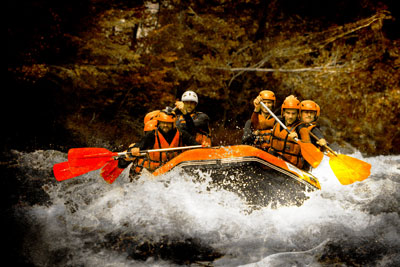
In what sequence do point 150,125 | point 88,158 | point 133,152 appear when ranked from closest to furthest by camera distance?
1. point 133,152
2. point 88,158
3. point 150,125

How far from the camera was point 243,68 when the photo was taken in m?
11.4

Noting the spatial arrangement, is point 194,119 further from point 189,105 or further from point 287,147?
point 287,147

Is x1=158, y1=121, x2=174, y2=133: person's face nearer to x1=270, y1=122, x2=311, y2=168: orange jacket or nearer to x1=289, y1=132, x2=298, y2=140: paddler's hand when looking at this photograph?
x1=270, y1=122, x2=311, y2=168: orange jacket

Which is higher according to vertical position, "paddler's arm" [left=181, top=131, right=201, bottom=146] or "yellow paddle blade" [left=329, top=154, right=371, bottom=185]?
"paddler's arm" [left=181, top=131, right=201, bottom=146]

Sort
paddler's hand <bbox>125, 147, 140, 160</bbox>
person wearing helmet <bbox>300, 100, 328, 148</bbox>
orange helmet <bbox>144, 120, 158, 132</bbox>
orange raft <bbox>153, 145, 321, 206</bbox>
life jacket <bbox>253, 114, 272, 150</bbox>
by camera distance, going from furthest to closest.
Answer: life jacket <bbox>253, 114, 272, 150</bbox> < orange helmet <bbox>144, 120, 158, 132</bbox> < person wearing helmet <bbox>300, 100, 328, 148</bbox> < paddler's hand <bbox>125, 147, 140, 160</bbox> < orange raft <bbox>153, 145, 321, 206</bbox>

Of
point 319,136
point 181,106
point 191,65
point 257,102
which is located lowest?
point 319,136

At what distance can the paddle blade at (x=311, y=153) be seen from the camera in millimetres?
4797

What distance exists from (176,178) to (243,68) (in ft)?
25.0

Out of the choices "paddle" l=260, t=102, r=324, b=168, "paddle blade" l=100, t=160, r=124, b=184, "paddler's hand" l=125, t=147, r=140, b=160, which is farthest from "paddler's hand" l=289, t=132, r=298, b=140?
"paddle blade" l=100, t=160, r=124, b=184

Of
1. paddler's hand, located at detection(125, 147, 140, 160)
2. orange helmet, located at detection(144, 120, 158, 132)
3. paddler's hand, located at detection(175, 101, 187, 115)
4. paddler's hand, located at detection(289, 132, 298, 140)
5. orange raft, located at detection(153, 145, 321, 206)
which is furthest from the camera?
paddler's hand, located at detection(175, 101, 187, 115)

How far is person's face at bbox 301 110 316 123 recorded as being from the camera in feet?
18.0

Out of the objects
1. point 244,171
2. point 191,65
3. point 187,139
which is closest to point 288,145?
point 244,171

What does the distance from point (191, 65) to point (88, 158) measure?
653 cm

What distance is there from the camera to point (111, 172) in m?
5.50
